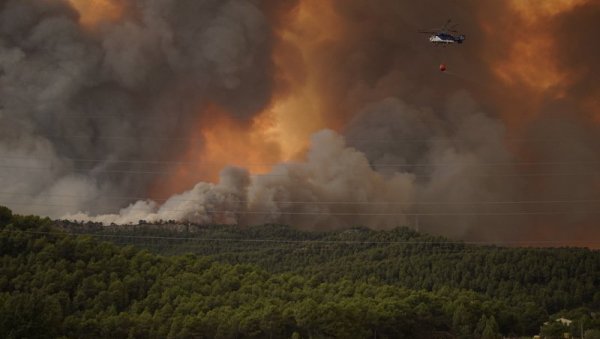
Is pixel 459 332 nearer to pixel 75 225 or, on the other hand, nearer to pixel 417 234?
pixel 417 234

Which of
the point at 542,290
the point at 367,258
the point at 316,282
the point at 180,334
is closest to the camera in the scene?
the point at 180,334

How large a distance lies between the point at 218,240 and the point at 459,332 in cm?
2706

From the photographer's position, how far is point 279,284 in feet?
232

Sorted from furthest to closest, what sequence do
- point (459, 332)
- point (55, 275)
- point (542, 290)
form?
point (542, 290)
point (459, 332)
point (55, 275)

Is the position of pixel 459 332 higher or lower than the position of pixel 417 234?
lower

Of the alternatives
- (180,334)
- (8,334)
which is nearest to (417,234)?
(180,334)

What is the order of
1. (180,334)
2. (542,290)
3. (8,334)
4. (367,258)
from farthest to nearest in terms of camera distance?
(367,258), (542,290), (180,334), (8,334)

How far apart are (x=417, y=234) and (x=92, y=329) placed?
3848 cm

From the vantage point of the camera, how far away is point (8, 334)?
2045 inches

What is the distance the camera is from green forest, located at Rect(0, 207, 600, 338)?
60.2 metres

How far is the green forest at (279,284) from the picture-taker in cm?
6025

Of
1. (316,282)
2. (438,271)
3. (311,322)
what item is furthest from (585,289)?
(311,322)

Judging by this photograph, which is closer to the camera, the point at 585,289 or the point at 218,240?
the point at 585,289

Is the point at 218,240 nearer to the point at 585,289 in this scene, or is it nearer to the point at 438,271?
the point at 438,271
